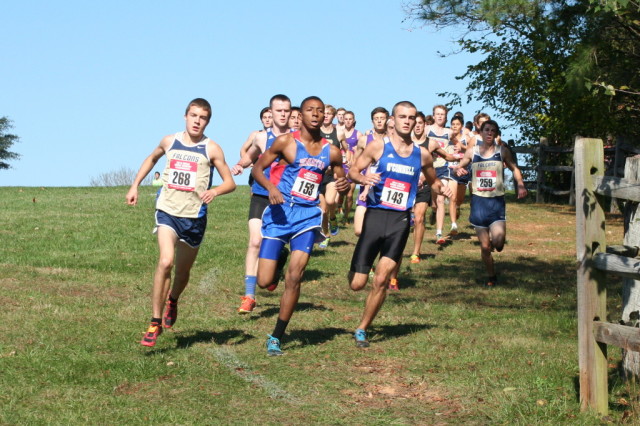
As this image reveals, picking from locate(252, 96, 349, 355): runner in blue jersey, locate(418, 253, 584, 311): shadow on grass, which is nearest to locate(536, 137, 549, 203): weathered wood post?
locate(418, 253, 584, 311): shadow on grass

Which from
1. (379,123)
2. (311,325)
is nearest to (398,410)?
(311,325)

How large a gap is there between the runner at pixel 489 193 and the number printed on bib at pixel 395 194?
13.3 ft

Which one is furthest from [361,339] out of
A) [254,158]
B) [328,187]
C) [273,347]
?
[328,187]

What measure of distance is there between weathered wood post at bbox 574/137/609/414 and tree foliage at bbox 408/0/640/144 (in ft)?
11.5

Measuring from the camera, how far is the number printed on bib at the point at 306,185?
28.9 ft

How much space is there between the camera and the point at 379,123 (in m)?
15.6

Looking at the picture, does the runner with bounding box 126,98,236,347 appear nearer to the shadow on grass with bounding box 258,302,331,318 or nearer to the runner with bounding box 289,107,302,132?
the shadow on grass with bounding box 258,302,331,318

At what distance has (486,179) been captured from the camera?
13.4 m

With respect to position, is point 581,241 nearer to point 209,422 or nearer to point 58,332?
point 209,422

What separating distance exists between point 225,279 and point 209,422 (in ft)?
23.0

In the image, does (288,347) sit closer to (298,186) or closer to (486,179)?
(298,186)

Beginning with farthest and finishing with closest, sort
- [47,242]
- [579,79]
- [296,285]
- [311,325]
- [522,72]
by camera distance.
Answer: [522,72] → [579,79] → [47,242] → [311,325] → [296,285]

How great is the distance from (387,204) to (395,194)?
13cm

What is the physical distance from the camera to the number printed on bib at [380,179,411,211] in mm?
9188
